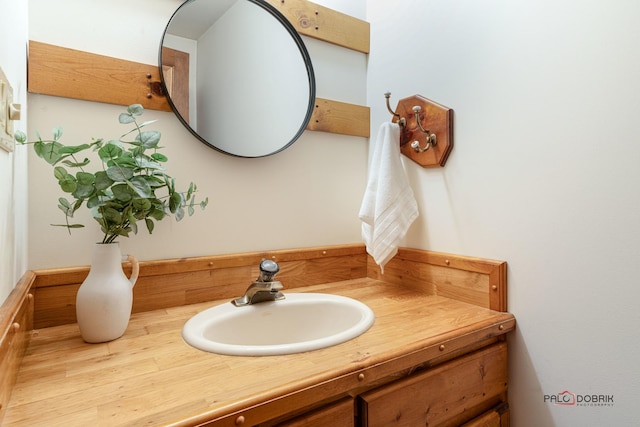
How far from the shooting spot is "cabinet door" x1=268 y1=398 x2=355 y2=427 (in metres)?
0.57

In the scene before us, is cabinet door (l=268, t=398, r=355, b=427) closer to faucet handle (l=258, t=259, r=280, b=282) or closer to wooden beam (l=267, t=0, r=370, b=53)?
faucet handle (l=258, t=259, r=280, b=282)

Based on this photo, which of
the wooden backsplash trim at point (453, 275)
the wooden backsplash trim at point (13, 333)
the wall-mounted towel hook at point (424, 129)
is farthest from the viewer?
the wall-mounted towel hook at point (424, 129)

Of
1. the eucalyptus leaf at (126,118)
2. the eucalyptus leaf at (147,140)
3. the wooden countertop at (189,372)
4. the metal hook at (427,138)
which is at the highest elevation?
the metal hook at (427,138)

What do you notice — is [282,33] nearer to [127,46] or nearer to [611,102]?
[127,46]

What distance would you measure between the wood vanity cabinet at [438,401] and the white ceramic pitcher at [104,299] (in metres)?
0.44

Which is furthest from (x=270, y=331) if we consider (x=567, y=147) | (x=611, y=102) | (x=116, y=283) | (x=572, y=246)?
(x=611, y=102)

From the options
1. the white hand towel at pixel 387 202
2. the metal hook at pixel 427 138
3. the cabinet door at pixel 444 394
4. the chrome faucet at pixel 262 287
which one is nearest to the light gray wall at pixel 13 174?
the chrome faucet at pixel 262 287

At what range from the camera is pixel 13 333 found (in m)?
0.55

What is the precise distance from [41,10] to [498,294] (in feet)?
4.66

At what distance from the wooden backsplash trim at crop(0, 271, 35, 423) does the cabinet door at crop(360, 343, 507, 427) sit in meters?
0.58

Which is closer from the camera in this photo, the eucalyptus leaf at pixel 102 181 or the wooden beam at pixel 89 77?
the eucalyptus leaf at pixel 102 181

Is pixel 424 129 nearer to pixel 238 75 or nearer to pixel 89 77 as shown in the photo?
pixel 238 75

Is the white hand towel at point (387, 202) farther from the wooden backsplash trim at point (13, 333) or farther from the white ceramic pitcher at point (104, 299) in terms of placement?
the wooden backsplash trim at point (13, 333)

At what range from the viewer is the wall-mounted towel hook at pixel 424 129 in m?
1.09
